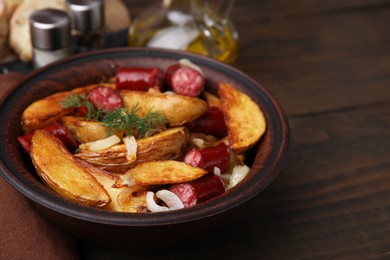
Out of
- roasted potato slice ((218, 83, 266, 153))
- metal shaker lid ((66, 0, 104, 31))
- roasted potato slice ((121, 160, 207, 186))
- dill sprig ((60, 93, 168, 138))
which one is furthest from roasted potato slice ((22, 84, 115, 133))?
metal shaker lid ((66, 0, 104, 31))

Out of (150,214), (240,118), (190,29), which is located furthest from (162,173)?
(190,29)

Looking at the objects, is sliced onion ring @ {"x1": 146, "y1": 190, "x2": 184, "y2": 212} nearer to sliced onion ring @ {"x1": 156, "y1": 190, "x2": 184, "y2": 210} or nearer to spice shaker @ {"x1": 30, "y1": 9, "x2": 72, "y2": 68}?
sliced onion ring @ {"x1": 156, "y1": 190, "x2": 184, "y2": 210}

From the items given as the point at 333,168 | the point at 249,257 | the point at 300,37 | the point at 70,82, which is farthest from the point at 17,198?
the point at 300,37

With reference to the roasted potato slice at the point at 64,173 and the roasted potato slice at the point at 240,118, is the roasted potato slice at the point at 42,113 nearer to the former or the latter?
the roasted potato slice at the point at 64,173

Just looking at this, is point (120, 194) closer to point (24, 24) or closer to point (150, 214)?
point (150, 214)

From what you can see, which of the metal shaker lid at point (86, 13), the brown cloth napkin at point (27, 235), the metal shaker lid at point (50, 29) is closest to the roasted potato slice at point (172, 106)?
the brown cloth napkin at point (27, 235)

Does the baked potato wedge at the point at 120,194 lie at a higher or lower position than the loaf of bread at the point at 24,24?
higher
